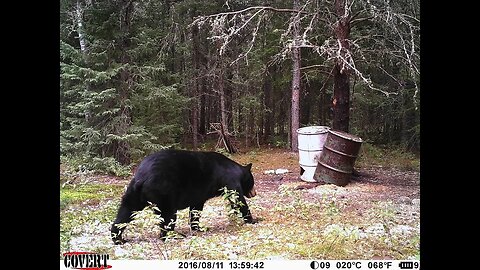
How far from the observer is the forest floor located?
387 centimetres

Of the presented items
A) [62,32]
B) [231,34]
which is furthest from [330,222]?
[62,32]

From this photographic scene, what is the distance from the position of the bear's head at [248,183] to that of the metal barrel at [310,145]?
762mm

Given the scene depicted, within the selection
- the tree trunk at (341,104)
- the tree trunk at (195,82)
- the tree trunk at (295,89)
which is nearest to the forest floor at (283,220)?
the tree trunk at (295,89)

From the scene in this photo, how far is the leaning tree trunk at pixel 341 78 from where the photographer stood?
200 inches

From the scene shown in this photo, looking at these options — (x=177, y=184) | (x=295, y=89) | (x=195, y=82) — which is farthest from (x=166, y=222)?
(x=295, y=89)

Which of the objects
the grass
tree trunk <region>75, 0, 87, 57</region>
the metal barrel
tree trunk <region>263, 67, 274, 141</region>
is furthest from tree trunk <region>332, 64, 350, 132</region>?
tree trunk <region>75, 0, 87, 57</region>

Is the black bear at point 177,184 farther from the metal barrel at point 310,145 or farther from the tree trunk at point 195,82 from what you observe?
the metal barrel at point 310,145

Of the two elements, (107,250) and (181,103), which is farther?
(181,103)

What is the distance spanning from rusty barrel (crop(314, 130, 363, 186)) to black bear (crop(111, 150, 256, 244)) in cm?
113

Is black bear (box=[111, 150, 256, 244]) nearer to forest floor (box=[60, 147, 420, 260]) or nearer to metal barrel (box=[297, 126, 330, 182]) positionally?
forest floor (box=[60, 147, 420, 260])

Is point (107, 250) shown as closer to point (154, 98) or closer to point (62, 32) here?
point (154, 98)

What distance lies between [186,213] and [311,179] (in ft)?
5.17

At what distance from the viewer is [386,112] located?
489cm

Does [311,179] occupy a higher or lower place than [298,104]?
lower
